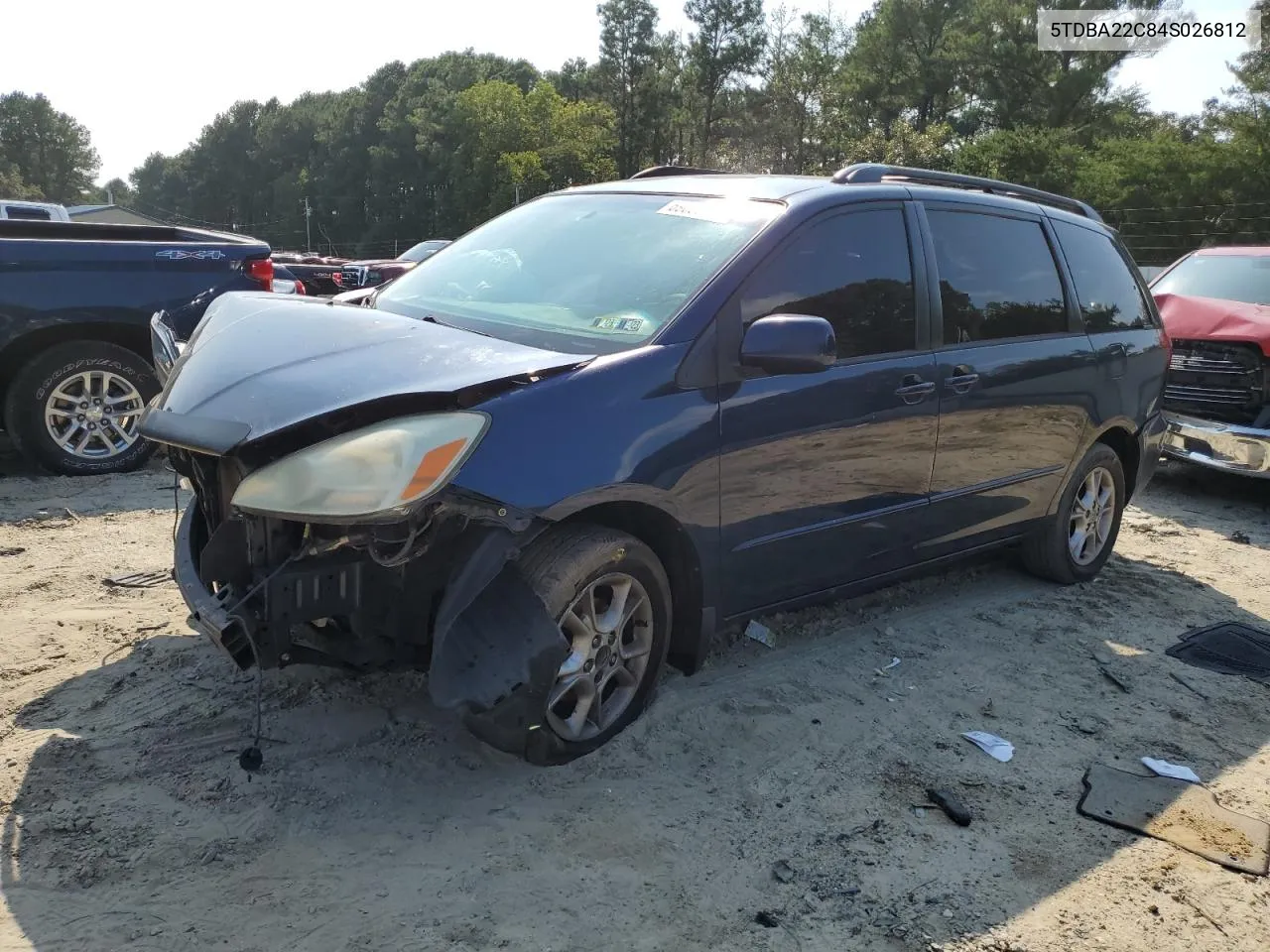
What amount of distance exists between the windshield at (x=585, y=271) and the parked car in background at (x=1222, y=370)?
483 cm

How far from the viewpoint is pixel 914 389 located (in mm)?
3941

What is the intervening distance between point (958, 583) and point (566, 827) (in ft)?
10.2

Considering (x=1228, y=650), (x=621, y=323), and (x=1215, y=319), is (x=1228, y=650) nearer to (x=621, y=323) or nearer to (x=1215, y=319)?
(x=621, y=323)

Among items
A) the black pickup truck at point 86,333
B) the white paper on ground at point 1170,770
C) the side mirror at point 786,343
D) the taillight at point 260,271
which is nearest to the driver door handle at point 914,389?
the side mirror at point 786,343

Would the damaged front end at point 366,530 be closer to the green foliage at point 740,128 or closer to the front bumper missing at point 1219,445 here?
the front bumper missing at point 1219,445

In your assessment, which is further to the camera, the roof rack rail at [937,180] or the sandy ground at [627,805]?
the roof rack rail at [937,180]

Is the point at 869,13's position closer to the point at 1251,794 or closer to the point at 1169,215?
the point at 1169,215

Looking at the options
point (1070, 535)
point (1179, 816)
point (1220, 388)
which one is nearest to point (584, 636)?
point (1179, 816)

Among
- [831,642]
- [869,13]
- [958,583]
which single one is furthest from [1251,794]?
[869,13]

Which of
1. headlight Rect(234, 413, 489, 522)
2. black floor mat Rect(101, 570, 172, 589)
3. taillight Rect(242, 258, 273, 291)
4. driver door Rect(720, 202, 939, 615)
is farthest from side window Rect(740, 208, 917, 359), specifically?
taillight Rect(242, 258, 273, 291)

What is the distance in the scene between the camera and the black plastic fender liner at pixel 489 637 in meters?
2.71

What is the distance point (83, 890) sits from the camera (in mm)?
2451

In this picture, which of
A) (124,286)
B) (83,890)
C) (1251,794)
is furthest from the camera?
(124,286)

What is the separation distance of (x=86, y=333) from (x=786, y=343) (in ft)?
16.8
